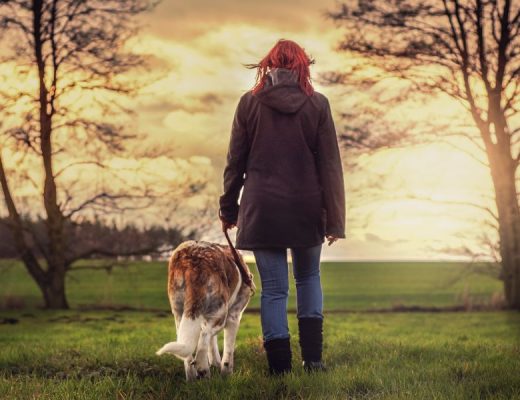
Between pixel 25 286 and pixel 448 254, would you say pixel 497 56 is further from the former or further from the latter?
pixel 25 286

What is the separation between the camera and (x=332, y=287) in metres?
29.1

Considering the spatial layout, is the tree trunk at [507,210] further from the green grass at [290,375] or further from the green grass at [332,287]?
the green grass at [290,375]

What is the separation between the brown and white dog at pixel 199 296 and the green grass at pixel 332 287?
12753mm

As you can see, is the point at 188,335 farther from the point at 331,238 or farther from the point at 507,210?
the point at 507,210

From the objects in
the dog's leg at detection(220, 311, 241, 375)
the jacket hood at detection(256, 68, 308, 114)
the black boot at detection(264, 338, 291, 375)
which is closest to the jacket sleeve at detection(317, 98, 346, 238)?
the jacket hood at detection(256, 68, 308, 114)

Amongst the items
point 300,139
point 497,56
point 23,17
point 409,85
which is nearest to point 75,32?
point 23,17

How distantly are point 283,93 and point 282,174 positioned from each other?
1.97ft

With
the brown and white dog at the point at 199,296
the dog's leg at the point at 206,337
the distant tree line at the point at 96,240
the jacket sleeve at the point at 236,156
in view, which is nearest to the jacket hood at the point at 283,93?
the jacket sleeve at the point at 236,156

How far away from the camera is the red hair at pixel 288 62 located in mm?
5199

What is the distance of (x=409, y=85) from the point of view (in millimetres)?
18094

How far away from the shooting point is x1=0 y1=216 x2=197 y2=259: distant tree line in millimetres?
18328

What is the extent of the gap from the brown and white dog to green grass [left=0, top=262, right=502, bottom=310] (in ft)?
41.8

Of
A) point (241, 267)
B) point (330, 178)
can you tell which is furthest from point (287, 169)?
point (241, 267)

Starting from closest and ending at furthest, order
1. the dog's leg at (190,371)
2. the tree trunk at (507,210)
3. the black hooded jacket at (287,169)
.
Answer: the black hooded jacket at (287,169), the dog's leg at (190,371), the tree trunk at (507,210)
